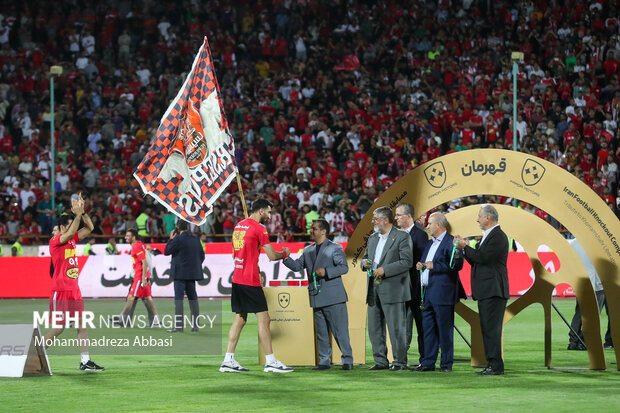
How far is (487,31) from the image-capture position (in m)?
38.0

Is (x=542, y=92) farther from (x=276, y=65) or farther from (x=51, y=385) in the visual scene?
(x=51, y=385)

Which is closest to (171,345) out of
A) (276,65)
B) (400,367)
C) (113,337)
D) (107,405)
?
(113,337)

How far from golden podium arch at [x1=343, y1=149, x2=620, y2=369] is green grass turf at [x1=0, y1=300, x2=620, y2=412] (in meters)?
0.87

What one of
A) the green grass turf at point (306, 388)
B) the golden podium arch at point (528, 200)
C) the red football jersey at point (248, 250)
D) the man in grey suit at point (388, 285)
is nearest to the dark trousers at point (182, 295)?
the green grass turf at point (306, 388)

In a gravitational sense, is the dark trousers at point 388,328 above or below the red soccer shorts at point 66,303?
below

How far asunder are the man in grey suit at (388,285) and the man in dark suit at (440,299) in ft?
0.89

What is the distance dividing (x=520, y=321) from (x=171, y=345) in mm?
7611

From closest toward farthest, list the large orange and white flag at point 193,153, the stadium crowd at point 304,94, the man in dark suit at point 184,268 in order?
the large orange and white flag at point 193,153
the man in dark suit at point 184,268
the stadium crowd at point 304,94

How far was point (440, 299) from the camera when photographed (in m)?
13.4

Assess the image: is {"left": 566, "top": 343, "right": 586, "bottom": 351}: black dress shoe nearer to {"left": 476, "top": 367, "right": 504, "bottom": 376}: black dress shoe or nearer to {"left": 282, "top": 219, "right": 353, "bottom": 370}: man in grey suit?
{"left": 476, "top": 367, "right": 504, "bottom": 376}: black dress shoe

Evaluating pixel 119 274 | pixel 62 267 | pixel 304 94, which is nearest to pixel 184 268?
pixel 62 267

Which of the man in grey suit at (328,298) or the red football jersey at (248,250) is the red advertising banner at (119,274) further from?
the red football jersey at (248,250)

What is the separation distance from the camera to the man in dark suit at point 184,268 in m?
19.6

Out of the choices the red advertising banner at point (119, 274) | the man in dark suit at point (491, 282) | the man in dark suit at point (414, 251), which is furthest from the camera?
the red advertising banner at point (119, 274)
